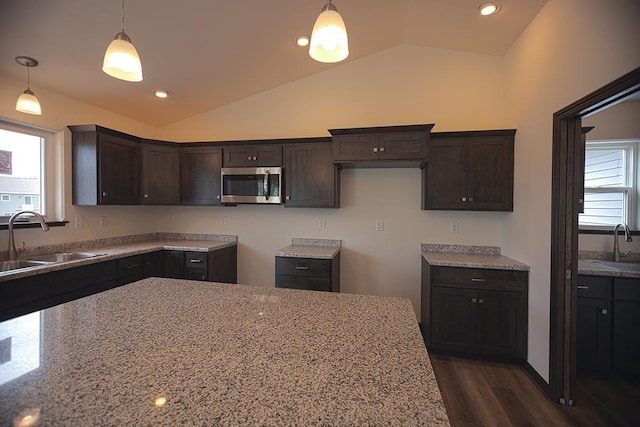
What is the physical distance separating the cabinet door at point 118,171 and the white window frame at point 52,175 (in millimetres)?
378

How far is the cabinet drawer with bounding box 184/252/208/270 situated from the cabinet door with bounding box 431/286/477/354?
244 cm

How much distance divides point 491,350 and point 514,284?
0.63m

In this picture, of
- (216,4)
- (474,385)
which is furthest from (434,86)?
(474,385)

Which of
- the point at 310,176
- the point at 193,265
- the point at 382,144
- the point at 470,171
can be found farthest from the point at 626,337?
the point at 193,265

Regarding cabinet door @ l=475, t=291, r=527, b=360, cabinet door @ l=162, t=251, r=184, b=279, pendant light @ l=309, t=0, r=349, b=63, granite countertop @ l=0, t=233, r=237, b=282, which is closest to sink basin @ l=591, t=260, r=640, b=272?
cabinet door @ l=475, t=291, r=527, b=360

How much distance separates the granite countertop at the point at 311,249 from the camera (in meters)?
2.94

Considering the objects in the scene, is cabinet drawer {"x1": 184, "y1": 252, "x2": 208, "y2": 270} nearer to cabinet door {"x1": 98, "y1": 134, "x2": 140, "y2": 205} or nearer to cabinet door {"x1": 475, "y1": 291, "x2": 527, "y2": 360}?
cabinet door {"x1": 98, "y1": 134, "x2": 140, "y2": 205}

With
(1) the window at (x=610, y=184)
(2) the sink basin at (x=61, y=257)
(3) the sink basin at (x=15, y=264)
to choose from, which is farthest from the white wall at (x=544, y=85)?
(3) the sink basin at (x=15, y=264)

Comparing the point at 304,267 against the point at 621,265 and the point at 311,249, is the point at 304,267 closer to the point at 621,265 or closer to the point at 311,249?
the point at 311,249

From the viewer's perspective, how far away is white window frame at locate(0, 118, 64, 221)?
2834 mm

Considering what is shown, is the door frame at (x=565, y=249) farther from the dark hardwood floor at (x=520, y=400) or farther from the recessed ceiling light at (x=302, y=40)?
the recessed ceiling light at (x=302, y=40)

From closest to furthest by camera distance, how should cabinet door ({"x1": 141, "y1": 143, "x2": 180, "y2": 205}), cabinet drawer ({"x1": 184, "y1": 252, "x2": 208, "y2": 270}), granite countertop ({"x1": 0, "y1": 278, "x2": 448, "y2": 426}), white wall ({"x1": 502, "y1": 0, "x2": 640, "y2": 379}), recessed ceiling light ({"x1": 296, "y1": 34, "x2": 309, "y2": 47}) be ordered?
granite countertop ({"x1": 0, "y1": 278, "x2": 448, "y2": 426}) → white wall ({"x1": 502, "y1": 0, "x2": 640, "y2": 379}) → recessed ceiling light ({"x1": 296, "y1": 34, "x2": 309, "y2": 47}) → cabinet drawer ({"x1": 184, "y1": 252, "x2": 208, "y2": 270}) → cabinet door ({"x1": 141, "y1": 143, "x2": 180, "y2": 205})

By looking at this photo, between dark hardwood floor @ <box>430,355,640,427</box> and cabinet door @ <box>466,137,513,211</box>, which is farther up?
cabinet door @ <box>466,137,513,211</box>

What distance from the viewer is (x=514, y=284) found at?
8.10 feet
